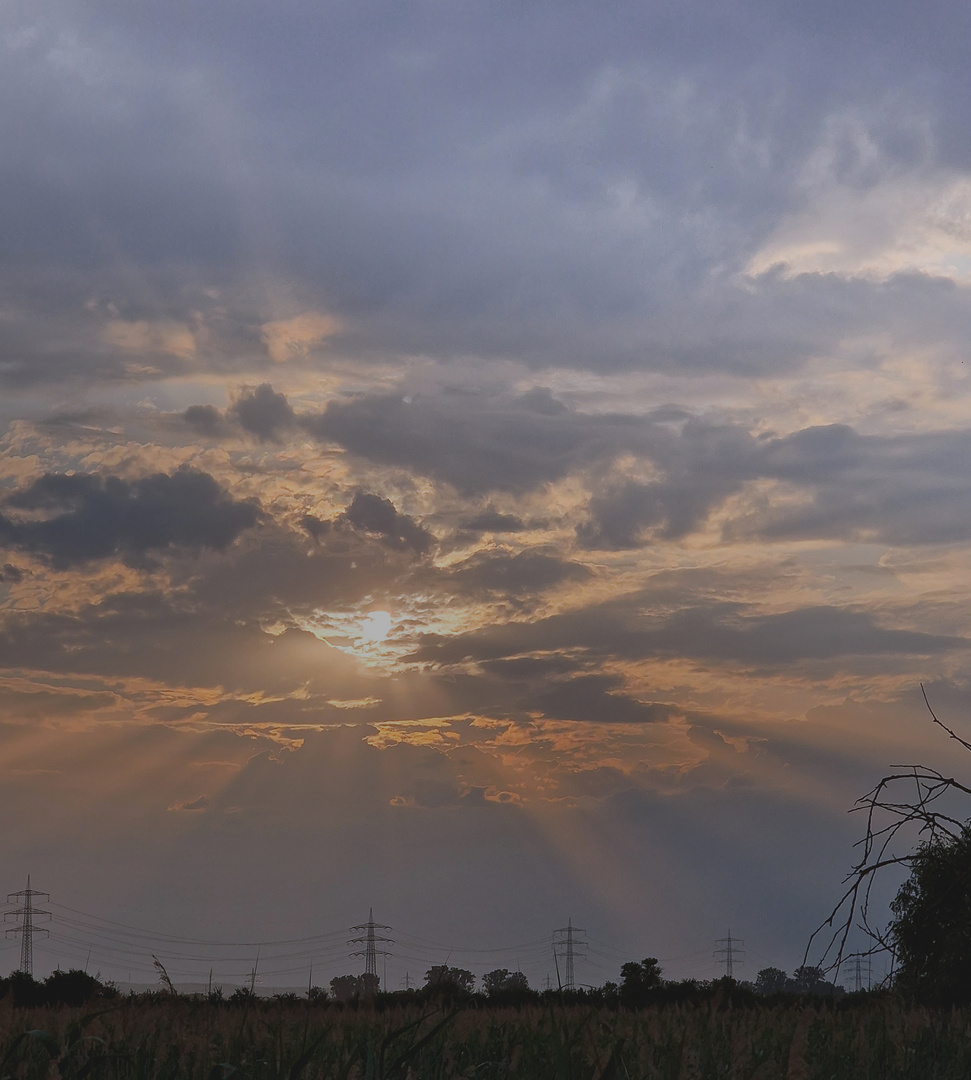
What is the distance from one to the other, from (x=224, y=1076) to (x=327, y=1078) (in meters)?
0.67

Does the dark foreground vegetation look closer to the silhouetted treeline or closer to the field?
the field

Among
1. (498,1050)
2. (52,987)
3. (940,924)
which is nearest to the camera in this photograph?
(498,1050)

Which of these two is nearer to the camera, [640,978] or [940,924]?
[940,924]

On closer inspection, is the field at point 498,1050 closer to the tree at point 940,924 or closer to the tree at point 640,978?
the tree at point 940,924

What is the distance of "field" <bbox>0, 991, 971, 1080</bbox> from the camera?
3.67 m

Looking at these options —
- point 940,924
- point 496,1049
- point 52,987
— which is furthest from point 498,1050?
point 52,987

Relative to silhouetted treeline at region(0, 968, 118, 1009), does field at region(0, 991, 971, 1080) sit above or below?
above

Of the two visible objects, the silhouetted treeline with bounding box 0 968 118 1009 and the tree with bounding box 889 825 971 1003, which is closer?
the tree with bounding box 889 825 971 1003

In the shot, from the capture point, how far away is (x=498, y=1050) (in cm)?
570

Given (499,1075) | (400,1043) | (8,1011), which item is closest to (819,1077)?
(499,1075)

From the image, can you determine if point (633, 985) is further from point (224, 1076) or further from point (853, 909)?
point (224, 1076)

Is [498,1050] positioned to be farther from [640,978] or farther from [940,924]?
[640,978]

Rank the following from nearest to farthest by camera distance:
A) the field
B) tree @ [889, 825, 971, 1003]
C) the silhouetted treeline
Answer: the field, tree @ [889, 825, 971, 1003], the silhouetted treeline

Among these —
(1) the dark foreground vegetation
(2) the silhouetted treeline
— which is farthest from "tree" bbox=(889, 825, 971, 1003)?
(2) the silhouetted treeline
